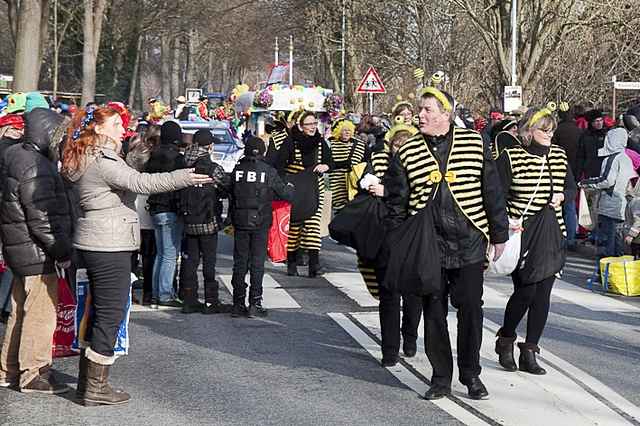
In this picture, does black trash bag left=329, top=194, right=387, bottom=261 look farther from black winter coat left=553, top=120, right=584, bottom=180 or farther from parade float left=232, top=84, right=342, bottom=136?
parade float left=232, top=84, right=342, bottom=136

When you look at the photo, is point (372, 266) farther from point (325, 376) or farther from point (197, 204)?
point (197, 204)

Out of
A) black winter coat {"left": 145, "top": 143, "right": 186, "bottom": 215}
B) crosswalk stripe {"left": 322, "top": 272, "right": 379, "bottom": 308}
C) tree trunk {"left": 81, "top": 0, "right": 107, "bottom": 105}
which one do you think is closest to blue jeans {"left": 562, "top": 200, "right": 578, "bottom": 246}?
crosswalk stripe {"left": 322, "top": 272, "right": 379, "bottom": 308}

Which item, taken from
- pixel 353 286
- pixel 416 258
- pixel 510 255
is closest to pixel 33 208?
pixel 416 258

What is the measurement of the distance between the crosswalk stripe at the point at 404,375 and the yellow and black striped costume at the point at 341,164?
309 cm

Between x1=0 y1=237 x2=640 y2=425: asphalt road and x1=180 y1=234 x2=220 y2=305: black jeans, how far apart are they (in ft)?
0.88

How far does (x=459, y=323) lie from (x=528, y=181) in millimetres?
1298

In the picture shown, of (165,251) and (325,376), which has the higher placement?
(165,251)

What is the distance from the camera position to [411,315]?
28.9 feet

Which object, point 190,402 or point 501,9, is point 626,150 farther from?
point 501,9

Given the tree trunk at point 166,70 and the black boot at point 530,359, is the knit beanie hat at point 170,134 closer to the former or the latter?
the black boot at point 530,359

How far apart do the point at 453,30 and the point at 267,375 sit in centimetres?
3385

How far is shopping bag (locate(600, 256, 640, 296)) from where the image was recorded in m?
12.4

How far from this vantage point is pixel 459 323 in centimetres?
746

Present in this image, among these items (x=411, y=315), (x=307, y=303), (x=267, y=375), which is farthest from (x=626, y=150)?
(x=267, y=375)
